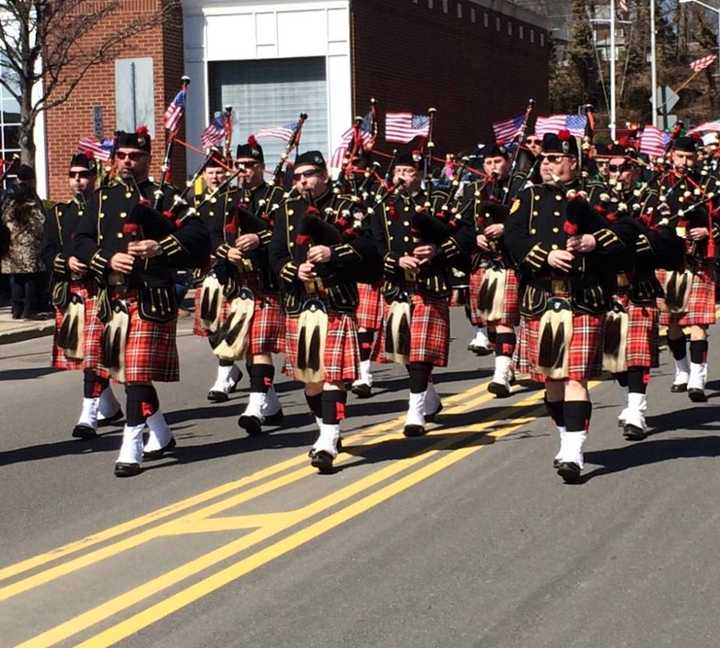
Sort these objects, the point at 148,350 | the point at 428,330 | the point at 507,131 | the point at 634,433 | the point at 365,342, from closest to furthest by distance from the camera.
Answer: the point at 148,350 → the point at 634,433 → the point at 428,330 → the point at 365,342 → the point at 507,131

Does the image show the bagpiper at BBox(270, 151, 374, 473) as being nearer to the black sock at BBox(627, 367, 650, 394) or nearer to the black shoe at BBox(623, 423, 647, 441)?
the black shoe at BBox(623, 423, 647, 441)

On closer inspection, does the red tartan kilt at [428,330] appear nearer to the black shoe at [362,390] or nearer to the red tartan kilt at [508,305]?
the black shoe at [362,390]

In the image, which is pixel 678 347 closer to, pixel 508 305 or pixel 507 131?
pixel 508 305

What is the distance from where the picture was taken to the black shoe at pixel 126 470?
9.59 meters

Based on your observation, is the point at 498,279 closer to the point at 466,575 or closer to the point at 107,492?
the point at 107,492

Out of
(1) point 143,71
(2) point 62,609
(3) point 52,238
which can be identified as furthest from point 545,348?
(1) point 143,71

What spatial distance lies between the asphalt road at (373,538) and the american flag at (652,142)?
455 cm

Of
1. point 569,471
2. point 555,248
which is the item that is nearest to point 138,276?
point 555,248

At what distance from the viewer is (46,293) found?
20.7 metres

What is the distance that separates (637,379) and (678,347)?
214 centimetres

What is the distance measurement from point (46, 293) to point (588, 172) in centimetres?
1099

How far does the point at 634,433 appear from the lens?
10.3 metres

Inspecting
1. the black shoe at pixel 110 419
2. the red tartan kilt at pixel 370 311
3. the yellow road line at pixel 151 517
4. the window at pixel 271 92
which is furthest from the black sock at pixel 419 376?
the window at pixel 271 92

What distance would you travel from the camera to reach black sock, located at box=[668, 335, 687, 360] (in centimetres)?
1263
